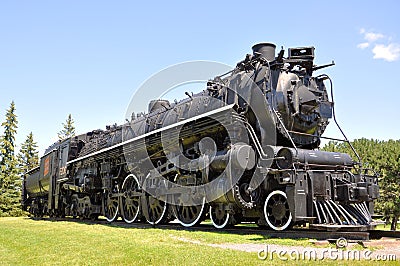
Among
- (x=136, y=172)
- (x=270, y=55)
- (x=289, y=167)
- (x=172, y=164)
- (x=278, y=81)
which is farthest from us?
(x=136, y=172)

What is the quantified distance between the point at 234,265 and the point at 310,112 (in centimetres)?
651

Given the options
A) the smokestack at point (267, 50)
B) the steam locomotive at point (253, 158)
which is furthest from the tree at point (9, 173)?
the smokestack at point (267, 50)

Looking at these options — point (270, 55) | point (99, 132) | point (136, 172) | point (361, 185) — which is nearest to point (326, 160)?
point (361, 185)

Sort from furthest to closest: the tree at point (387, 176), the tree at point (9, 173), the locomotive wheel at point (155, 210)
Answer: the tree at point (9, 173), the tree at point (387, 176), the locomotive wheel at point (155, 210)

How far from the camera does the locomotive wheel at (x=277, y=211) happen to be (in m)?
9.96

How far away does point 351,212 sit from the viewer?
32.3 feet

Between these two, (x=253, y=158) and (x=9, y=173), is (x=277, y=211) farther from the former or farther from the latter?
(x=9, y=173)

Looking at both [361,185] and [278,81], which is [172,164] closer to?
[278,81]

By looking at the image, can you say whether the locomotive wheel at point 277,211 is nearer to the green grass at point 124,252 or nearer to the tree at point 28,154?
the green grass at point 124,252

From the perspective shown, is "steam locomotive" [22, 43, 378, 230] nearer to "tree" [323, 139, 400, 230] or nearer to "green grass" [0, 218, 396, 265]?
"green grass" [0, 218, 396, 265]

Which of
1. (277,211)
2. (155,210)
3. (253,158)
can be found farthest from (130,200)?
(277,211)

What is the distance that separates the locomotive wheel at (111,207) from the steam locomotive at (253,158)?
1700mm

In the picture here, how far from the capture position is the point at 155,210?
48.6ft

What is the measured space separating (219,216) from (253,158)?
251 cm
